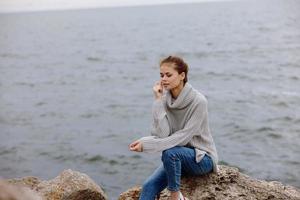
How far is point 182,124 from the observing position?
5.33m

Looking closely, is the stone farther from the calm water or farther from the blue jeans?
the calm water

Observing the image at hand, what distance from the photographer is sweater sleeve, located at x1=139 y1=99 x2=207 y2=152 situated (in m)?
5.13

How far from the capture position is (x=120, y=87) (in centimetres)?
2817

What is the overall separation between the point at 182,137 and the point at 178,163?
0.27 metres

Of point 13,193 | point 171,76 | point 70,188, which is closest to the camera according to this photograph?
point 13,193

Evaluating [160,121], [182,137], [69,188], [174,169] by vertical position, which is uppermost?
[160,121]

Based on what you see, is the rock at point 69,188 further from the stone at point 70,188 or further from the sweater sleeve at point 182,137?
the sweater sleeve at point 182,137

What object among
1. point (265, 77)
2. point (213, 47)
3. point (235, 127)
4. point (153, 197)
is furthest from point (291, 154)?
point (213, 47)

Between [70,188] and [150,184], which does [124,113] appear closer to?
[70,188]

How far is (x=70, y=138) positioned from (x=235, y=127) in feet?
19.5

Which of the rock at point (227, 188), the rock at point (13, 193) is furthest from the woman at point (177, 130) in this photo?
the rock at point (13, 193)

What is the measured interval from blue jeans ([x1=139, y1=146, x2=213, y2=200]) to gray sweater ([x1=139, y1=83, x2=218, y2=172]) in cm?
6

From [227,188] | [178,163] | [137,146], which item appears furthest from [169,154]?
[227,188]

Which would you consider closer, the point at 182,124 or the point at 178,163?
the point at 178,163
